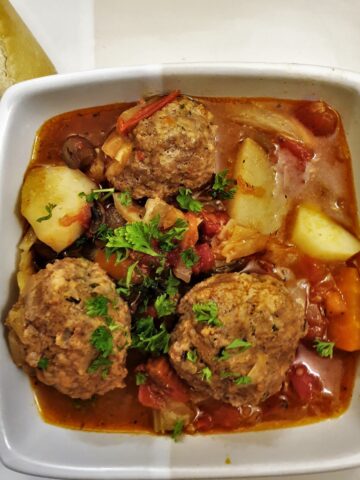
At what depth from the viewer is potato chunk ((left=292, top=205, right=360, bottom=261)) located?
3.22 metres

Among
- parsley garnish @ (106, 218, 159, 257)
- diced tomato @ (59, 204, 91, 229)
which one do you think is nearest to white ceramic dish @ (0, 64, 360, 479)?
diced tomato @ (59, 204, 91, 229)

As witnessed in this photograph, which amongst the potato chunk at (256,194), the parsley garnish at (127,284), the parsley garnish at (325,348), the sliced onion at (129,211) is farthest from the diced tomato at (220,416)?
the sliced onion at (129,211)

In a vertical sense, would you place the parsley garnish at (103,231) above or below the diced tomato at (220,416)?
above

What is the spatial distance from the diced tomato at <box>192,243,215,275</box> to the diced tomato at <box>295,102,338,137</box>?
905mm

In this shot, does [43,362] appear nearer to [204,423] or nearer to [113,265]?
[113,265]

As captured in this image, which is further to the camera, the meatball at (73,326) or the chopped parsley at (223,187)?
the chopped parsley at (223,187)

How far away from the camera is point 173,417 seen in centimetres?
313

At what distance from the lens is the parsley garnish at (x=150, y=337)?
2973 mm

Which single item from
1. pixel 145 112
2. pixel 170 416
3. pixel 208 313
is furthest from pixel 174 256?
pixel 170 416

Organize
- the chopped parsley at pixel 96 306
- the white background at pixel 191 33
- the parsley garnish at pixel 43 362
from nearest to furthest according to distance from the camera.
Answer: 1. the chopped parsley at pixel 96 306
2. the parsley garnish at pixel 43 362
3. the white background at pixel 191 33

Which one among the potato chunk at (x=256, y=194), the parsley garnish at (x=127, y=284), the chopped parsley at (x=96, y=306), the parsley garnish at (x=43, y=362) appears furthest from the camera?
the potato chunk at (x=256, y=194)

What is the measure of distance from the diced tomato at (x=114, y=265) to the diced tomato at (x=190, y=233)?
0.30m

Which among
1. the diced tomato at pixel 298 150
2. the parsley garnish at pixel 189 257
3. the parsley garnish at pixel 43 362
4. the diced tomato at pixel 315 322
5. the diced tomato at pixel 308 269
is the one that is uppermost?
the diced tomato at pixel 298 150

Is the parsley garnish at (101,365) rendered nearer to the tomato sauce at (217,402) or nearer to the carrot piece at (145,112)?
the tomato sauce at (217,402)
